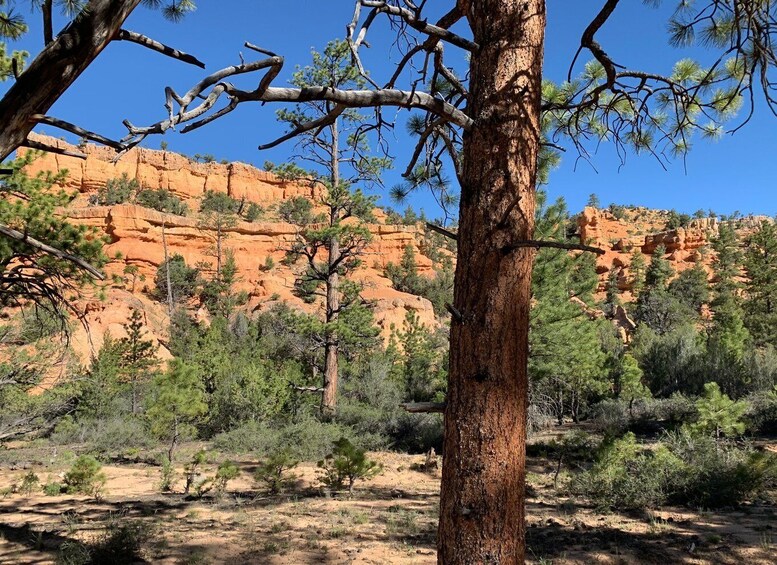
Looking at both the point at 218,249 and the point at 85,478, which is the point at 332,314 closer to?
the point at 85,478

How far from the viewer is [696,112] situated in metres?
3.73

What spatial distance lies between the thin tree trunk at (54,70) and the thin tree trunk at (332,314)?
11190 mm

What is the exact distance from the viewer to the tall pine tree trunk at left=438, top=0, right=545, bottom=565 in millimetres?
1977

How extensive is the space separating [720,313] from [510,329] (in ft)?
110

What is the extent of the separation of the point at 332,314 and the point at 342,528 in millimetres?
8726

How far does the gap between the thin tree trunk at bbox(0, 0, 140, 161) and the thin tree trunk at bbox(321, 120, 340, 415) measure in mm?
Answer: 11190

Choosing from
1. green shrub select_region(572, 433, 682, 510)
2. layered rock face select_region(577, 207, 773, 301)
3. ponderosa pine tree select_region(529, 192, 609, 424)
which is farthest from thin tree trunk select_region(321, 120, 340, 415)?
layered rock face select_region(577, 207, 773, 301)

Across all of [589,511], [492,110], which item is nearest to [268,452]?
[589,511]

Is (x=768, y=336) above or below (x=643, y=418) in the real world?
above

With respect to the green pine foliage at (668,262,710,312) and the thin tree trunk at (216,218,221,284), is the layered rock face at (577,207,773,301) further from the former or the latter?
the thin tree trunk at (216,218,221,284)

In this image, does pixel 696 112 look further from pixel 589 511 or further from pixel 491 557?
pixel 589 511

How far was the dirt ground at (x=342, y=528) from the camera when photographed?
4.43 m

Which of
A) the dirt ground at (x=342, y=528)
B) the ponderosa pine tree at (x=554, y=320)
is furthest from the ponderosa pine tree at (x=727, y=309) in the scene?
the dirt ground at (x=342, y=528)

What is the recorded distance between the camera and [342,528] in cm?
558
